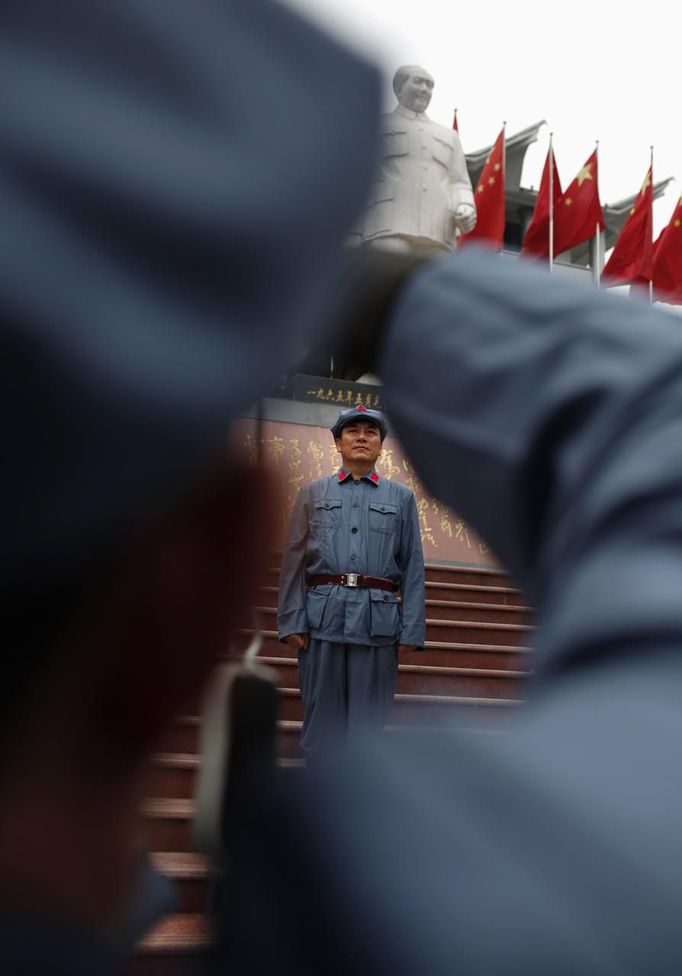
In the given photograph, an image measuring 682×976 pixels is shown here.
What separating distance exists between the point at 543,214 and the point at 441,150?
3012 millimetres

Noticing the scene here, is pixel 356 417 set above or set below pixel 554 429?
above

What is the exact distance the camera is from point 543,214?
27.2 feet

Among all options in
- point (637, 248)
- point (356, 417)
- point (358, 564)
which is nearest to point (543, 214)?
point (637, 248)

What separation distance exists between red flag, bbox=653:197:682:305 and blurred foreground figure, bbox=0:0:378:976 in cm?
916

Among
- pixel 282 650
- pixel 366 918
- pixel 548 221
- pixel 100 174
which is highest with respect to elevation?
pixel 548 221

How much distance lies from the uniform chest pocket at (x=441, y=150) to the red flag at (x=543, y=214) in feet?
9.38

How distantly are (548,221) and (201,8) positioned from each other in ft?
28.0

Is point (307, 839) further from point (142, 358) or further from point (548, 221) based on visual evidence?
point (548, 221)

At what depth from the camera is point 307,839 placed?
150 mm

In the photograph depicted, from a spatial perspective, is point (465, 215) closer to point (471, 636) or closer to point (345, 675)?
point (471, 636)

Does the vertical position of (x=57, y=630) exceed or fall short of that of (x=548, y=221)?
it falls short

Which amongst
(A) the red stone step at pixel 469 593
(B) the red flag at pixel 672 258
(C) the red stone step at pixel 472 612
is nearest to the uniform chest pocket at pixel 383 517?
(C) the red stone step at pixel 472 612

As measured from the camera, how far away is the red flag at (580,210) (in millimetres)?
8352

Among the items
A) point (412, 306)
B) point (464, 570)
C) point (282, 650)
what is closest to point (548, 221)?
point (464, 570)
